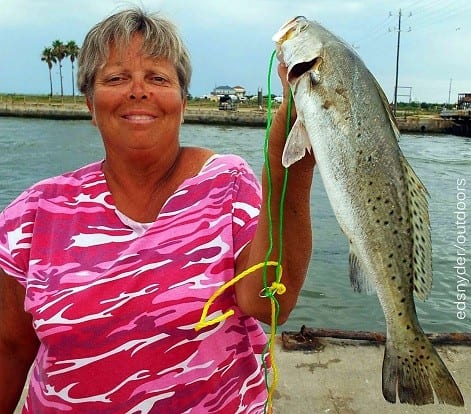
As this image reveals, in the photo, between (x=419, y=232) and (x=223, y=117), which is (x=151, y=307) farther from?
(x=223, y=117)

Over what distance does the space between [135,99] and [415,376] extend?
1.27 metres

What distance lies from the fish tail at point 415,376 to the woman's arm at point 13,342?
135cm

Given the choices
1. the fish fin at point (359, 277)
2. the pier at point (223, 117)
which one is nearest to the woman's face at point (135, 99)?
the fish fin at point (359, 277)

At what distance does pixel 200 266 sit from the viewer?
1982 mm

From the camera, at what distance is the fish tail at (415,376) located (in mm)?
1698

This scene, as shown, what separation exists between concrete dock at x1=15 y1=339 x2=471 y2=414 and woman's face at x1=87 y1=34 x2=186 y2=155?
239 cm

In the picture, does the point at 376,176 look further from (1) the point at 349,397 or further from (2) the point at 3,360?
(1) the point at 349,397

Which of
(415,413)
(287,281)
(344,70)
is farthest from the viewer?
(415,413)

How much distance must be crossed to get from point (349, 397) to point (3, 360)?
2.41 meters

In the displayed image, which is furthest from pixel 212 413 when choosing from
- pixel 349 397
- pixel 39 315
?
pixel 349 397

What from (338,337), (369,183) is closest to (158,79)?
(369,183)

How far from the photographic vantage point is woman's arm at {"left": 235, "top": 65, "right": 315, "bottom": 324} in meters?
1.70

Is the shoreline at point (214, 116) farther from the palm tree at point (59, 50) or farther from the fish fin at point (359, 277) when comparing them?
the fish fin at point (359, 277)

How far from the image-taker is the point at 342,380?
4.14 m
